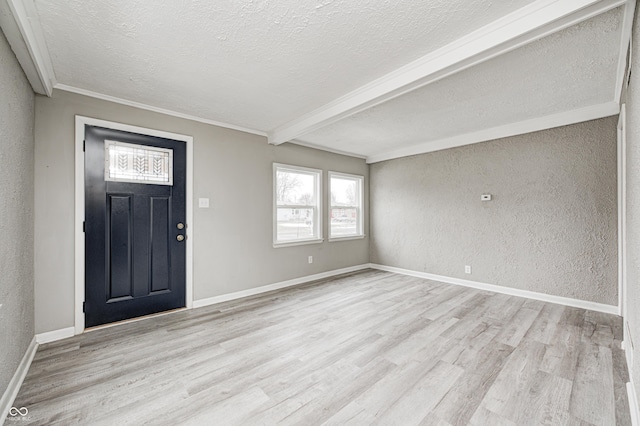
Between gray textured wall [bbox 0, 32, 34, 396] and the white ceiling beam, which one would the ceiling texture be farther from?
gray textured wall [bbox 0, 32, 34, 396]

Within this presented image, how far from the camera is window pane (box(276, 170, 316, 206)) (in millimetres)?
4461

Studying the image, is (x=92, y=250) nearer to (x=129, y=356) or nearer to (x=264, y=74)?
(x=129, y=356)

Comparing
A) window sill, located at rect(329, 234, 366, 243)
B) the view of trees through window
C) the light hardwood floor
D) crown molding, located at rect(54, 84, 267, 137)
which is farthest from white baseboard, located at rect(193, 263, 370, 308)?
crown molding, located at rect(54, 84, 267, 137)

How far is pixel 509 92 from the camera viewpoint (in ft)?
9.23

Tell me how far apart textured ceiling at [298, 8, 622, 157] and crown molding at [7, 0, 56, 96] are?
2.96m

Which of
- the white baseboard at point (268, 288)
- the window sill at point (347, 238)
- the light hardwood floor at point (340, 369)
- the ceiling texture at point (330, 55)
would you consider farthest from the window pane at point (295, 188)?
the light hardwood floor at point (340, 369)

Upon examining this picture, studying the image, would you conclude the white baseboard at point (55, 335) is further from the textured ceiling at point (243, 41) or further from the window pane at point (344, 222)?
the window pane at point (344, 222)

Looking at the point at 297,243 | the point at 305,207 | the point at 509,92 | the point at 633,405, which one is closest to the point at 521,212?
the point at 509,92

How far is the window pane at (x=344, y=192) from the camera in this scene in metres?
5.34

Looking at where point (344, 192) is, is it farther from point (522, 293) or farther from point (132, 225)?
point (132, 225)

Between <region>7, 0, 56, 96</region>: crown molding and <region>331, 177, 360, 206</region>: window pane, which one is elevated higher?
<region>7, 0, 56, 96</region>: crown molding

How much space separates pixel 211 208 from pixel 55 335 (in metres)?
1.96

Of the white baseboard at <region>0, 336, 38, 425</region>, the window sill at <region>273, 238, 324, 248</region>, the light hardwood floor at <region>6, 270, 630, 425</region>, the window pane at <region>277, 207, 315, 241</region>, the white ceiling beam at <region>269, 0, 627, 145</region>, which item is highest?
the white ceiling beam at <region>269, 0, 627, 145</region>

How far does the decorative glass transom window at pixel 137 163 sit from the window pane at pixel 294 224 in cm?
178
